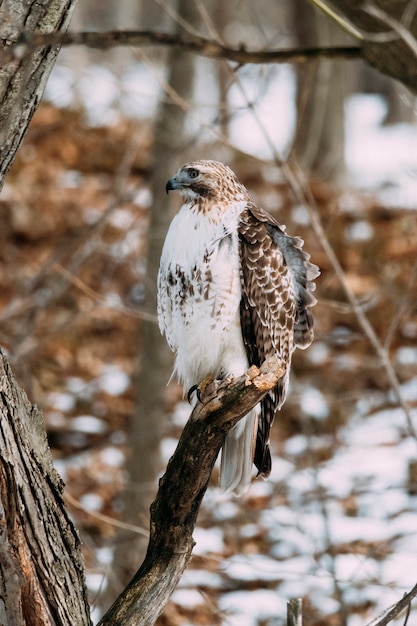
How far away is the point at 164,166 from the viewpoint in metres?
6.91

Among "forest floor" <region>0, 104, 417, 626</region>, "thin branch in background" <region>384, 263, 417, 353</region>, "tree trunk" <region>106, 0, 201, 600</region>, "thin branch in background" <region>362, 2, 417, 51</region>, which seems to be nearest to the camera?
"thin branch in background" <region>362, 2, 417, 51</region>

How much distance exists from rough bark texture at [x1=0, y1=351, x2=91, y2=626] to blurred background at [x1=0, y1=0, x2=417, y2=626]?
4.33 ft

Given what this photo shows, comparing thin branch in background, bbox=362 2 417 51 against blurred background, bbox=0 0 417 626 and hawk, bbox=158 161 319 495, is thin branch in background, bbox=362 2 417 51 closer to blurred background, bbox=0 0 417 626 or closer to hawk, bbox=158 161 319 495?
blurred background, bbox=0 0 417 626

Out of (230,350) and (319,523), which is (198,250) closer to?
(230,350)

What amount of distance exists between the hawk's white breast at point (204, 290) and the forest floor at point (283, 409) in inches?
57.5

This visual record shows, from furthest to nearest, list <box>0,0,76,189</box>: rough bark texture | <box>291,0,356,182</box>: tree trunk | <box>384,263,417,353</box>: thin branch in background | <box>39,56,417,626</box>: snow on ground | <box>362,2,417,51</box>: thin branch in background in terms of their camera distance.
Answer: <box>291,0,356,182</box>: tree trunk, <box>39,56,417,626</box>: snow on ground, <box>384,263,417,353</box>: thin branch in background, <box>362,2,417,51</box>: thin branch in background, <box>0,0,76,189</box>: rough bark texture

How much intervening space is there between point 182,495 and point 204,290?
3.33 feet

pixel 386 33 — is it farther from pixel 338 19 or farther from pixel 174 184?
pixel 174 184

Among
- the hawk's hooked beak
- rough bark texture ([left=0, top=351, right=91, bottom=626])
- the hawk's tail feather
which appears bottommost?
rough bark texture ([left=0, top=351, right=91, bottom=626])

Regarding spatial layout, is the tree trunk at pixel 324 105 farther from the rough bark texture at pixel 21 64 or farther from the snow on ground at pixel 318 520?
the rough bark texture at pixel 21 64

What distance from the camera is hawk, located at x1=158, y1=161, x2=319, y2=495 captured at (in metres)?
4.02

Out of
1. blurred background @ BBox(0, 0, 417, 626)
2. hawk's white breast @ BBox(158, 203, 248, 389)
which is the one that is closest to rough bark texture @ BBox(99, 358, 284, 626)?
hawk's white breast @ BBox(158, 203, 248, 389)

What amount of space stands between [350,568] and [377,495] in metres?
0.98

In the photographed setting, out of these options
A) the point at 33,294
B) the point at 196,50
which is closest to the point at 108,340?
the point at 33,294
